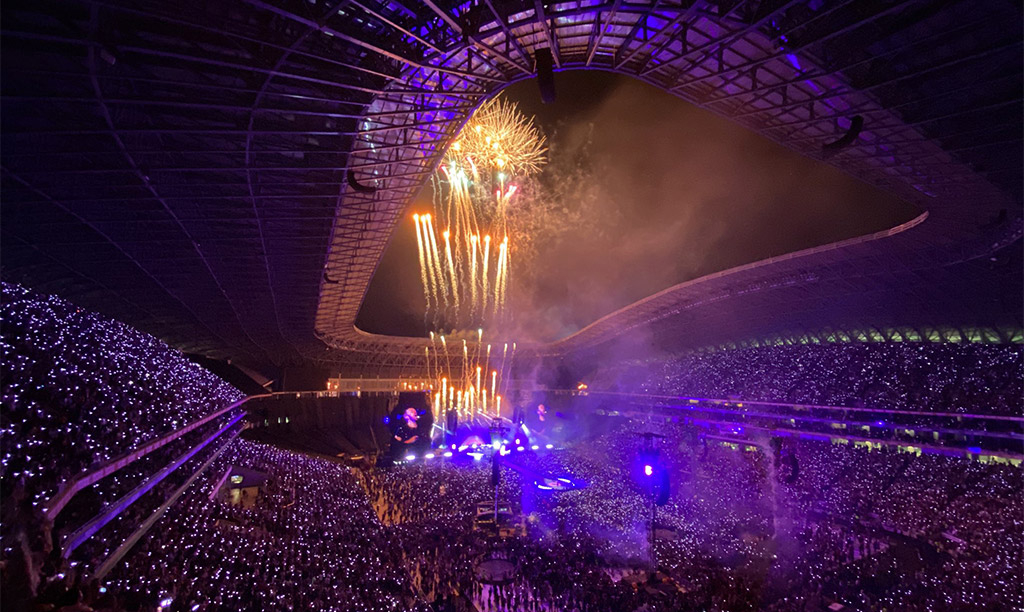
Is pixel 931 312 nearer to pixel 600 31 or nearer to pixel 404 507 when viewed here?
pixel 600 31

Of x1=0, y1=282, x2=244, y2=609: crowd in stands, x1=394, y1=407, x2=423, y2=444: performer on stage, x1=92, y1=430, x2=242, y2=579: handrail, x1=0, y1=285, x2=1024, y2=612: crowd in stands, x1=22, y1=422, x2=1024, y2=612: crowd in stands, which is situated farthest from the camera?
x1=394, y1=407, x2=423, y2=444: performer on stage

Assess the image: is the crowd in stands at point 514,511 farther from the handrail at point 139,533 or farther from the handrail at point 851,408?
the handrail at point 851,408

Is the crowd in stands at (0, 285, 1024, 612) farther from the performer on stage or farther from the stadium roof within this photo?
the performer on stage

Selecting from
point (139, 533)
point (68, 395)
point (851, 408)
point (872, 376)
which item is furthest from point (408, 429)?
point (872, 376)

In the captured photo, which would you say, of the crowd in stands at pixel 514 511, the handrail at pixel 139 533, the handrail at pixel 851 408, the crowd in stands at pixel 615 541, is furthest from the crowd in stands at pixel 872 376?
the handrail at pixel 139 533

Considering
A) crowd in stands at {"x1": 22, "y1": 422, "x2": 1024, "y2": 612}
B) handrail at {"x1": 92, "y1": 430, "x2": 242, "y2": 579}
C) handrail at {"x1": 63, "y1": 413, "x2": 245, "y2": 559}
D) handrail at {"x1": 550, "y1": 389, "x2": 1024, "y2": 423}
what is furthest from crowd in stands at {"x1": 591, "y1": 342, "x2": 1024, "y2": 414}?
handrail at {"x1": 63, "y1": 413, "x2": 245, "y2": 559}
